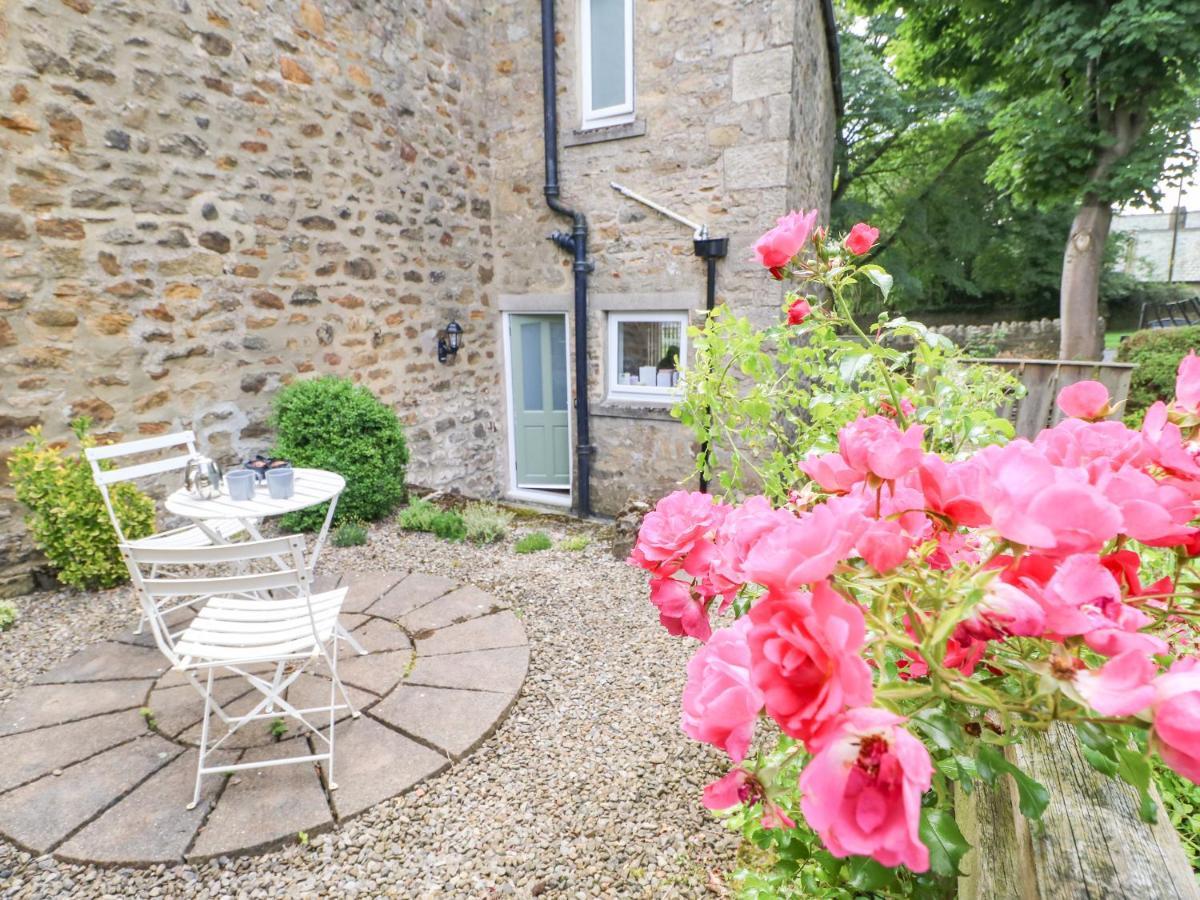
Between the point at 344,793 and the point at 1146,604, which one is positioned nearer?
the point at 1146,604

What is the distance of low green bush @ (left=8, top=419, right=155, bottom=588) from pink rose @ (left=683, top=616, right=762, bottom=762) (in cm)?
368

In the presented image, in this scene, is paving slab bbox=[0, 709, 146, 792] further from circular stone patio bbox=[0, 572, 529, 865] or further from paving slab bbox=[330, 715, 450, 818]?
paving slab bbox=[330, 715, 450, 818]

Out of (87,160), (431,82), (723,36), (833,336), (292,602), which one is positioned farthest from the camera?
(431,82)

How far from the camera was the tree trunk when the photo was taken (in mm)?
7469

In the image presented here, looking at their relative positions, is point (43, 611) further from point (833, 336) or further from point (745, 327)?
point (833, 336)

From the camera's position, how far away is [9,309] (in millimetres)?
3041

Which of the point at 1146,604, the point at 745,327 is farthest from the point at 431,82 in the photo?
the point at 1146,604

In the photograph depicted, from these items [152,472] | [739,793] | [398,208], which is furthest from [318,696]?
[398,208]

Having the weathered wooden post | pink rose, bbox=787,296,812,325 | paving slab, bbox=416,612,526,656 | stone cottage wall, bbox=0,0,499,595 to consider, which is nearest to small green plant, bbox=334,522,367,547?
stone cottage wall, bbox=0,0,499,595

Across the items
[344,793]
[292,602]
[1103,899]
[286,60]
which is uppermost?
[286,60]

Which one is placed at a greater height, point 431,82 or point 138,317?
point 431,82

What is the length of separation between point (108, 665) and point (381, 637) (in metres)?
1.09

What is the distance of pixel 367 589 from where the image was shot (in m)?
3.24

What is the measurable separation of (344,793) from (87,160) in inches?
140
